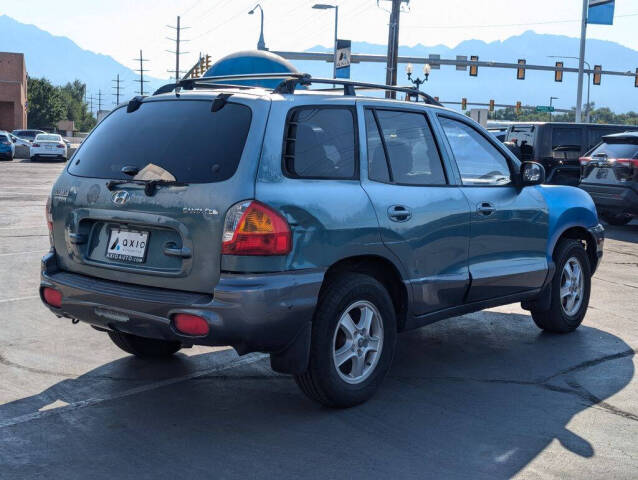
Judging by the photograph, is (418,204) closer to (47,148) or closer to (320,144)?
(320,144)

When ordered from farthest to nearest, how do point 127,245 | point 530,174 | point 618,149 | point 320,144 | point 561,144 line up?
point 561,144 → point 618,149 → point 530,174 → point 320,144 → point 127,245

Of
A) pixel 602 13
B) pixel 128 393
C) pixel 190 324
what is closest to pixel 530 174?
pixel 190 324

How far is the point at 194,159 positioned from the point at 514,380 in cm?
262

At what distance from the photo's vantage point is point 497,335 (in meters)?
6.97

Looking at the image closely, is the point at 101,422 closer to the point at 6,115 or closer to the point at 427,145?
the point at 427,145

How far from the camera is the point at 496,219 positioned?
597 cm

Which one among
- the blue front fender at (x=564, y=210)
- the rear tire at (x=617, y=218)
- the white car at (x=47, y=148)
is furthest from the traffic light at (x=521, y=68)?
the blue front fender at (x=564, y=210)

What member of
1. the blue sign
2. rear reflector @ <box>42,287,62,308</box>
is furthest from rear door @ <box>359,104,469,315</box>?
the blue sign

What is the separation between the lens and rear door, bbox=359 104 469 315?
16.7 feet

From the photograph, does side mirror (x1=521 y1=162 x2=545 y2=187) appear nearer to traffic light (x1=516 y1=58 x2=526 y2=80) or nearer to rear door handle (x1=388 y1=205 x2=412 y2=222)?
rear door handle (x1=388 y1=205 x2=412 y2=222)

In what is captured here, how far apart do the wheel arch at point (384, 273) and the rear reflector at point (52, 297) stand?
5.20 ft

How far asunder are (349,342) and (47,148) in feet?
132

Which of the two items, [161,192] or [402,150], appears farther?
[402,150]

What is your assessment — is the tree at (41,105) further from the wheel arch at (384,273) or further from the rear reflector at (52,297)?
the wheel arch at (384,273)
